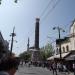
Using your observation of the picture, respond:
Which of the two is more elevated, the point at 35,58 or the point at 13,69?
the point at 35,58

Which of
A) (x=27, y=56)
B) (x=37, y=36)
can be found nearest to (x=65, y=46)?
(x=37, y=36)

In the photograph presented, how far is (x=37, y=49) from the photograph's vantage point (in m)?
152

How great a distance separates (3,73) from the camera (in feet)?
18.9

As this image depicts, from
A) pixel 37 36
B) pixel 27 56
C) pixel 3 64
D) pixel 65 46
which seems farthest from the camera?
pixel 27 56

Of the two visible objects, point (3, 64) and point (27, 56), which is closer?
point (3, 64)

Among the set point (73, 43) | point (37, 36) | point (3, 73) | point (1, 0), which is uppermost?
point (37, 36)

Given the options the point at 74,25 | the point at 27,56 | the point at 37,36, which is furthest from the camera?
the point at 27,56

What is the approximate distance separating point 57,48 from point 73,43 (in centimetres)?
1746

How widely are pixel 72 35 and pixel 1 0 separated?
148 ft

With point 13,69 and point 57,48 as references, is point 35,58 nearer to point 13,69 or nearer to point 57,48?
point 57,48

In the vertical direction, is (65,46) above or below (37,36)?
below

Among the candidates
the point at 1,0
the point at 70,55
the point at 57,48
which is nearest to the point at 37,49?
the point at 57,48

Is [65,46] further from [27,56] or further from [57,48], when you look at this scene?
[27,56]

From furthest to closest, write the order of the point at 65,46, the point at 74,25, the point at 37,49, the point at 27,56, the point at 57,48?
the point at 27,56
the point at 37,49
the point at 57,48
the point at 65,46
the point at 74,25
